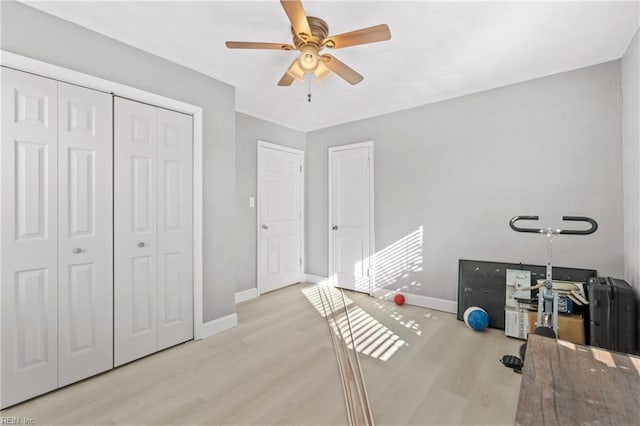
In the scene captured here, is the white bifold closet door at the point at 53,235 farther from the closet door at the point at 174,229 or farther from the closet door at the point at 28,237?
the closet door at the point at 174,229

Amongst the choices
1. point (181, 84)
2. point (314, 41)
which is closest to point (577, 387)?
point (314, 41)

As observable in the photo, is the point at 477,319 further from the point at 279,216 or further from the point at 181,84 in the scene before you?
the point at 181,84

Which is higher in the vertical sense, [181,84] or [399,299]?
[181,84]

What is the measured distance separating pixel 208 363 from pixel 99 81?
232 cm

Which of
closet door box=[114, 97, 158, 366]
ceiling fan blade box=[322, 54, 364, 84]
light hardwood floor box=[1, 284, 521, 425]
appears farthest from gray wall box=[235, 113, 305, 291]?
ceiling fan blade box=[322, 54, 364, 84]

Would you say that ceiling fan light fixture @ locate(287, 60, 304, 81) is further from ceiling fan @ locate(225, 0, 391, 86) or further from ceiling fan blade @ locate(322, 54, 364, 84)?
ceiling fan blade @ locate(322, 54, 364, 84)

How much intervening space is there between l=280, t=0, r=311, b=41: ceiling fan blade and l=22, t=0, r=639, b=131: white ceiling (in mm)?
197

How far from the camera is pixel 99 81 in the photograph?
7.06ft

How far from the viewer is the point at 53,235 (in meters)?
1.98

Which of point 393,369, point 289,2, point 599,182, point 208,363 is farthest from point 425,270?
point 289,2

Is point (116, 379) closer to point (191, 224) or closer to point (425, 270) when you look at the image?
point (191, 224)

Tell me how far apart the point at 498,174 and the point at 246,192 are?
304 cm

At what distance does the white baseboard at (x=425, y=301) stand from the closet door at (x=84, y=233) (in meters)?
3.01

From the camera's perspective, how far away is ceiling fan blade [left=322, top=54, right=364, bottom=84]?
2082 millimetres
